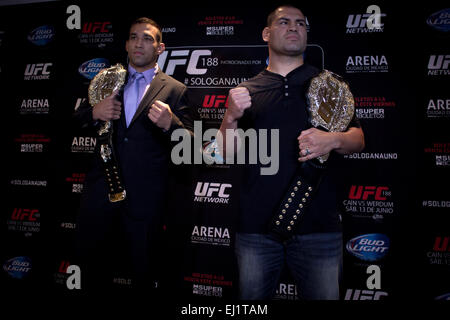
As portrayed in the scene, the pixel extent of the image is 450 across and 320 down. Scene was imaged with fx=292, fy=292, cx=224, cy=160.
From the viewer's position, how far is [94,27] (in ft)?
10.2

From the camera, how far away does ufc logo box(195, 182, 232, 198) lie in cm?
280

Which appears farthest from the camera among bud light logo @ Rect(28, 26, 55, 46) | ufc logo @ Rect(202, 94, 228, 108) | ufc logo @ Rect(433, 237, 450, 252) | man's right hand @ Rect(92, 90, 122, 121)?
bud light logo @ Rect(28, 26, 55, 46)

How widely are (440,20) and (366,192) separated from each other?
163cm

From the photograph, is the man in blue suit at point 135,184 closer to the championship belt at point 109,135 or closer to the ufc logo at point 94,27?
the championship belt at point 109,135

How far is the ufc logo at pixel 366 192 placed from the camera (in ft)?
8.50

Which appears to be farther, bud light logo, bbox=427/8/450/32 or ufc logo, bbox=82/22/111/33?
ufc logo, bbox=82/22/111/33

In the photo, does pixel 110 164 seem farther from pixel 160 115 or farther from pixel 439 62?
pixel 439 62

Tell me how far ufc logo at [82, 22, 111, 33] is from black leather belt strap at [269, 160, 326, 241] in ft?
8.83

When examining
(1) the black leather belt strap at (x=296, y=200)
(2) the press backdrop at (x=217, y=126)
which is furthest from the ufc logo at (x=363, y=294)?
(1) the black leather belt strap at (x=296, y=200)

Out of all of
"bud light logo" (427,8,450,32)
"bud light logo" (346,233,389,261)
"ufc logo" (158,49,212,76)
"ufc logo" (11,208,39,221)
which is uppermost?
"bud light logo" (427,8,450,32)

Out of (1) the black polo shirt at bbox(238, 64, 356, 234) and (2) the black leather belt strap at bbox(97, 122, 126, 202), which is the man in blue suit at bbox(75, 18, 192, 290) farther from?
(1) the black polo shirt at bbox(238, 64, 356, 234)

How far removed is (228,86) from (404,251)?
2.16 meters

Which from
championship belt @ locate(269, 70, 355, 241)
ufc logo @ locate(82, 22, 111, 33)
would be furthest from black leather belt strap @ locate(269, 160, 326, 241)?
ufc logo @ locate(82, 22, 111, 33)

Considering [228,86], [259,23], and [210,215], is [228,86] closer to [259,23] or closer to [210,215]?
[259,23]
